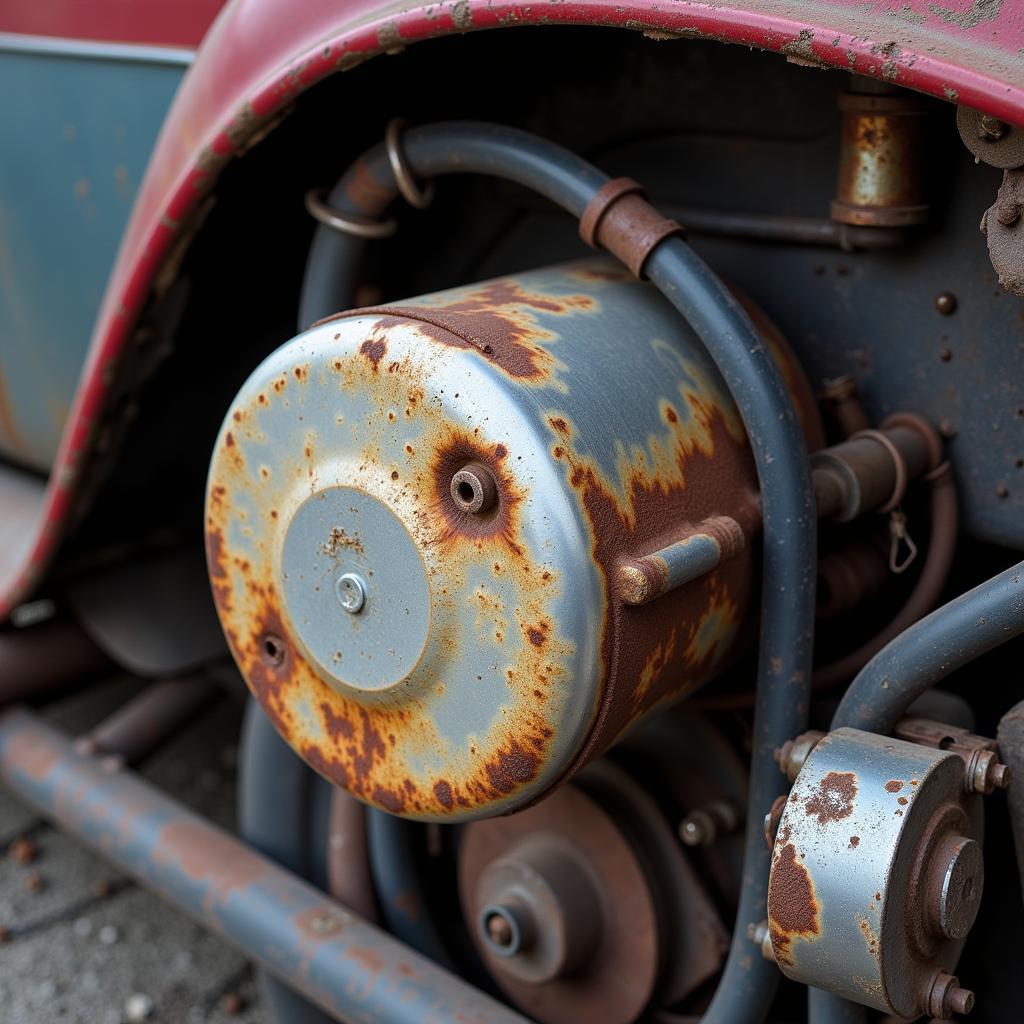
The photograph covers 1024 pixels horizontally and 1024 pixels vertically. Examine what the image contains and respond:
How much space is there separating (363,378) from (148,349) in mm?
537

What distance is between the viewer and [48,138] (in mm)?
1725

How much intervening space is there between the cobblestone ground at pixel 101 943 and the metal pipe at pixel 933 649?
114cm

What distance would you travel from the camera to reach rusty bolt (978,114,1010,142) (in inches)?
31.6

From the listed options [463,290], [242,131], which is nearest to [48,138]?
[242,131]

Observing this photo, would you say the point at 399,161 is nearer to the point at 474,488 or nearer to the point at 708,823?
the point at 474,488

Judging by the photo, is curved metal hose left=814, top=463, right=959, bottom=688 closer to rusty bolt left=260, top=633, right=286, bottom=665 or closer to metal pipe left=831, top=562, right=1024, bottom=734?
metal pipe left=831, top=562, right=1024, bottom=734

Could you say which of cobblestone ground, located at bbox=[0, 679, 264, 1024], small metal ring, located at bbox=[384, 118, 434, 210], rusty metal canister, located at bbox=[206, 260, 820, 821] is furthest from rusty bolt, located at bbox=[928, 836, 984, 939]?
cobblestone ground, located at bbox=[0, 679, 264, 1024]

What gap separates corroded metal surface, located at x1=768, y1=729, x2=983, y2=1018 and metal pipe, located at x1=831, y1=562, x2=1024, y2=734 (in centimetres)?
3

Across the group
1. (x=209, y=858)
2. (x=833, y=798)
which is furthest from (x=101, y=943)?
(x=833, y=798)

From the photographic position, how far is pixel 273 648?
114cm

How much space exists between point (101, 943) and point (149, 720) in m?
0.36

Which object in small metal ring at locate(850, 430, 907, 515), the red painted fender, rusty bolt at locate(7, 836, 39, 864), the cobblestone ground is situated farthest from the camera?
rusty bolt at locate(7, 836, 39, 864)

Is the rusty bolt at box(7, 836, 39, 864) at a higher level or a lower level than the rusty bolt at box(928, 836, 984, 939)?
lower

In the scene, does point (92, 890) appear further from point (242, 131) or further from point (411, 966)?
point (242, 131)
